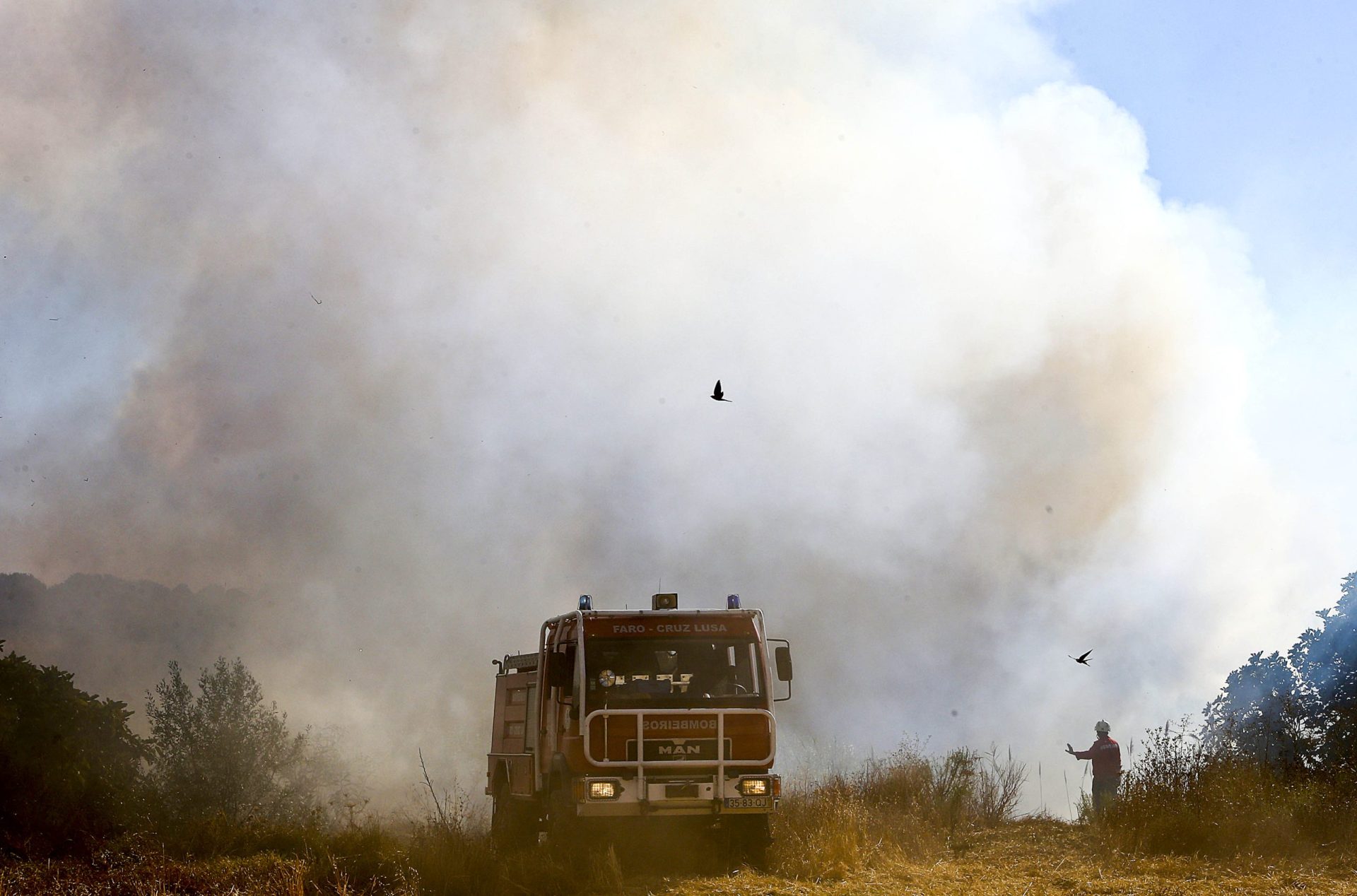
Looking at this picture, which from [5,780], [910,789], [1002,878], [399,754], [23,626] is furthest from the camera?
[23,626]

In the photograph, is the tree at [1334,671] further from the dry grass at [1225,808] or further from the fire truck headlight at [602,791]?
the fire truck headlight at [602,791]

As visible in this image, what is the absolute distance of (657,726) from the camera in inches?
542

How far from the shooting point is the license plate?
13688 millimetres

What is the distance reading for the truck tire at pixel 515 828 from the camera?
15.7 meters

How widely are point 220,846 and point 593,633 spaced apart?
5384 mm

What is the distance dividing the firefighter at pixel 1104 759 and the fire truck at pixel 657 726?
6676mm

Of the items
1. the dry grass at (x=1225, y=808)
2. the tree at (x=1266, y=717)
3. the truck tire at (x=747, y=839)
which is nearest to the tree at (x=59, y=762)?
the truck tire at (x=747, y=839)

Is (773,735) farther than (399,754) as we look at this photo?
Answer: No

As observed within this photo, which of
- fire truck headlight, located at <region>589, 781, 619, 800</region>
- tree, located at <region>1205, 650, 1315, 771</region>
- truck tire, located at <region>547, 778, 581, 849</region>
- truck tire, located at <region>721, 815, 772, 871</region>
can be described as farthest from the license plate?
tree, located at <region>1205, 650, 1315, 771</region>

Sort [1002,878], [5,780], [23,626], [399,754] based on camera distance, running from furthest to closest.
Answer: [23,626]
[399,754]
[5,780]
[1002,878]

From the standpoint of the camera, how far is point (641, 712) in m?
13.7

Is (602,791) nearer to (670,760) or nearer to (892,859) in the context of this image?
(670,760)

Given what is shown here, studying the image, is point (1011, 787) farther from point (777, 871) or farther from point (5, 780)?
point (5, 780)

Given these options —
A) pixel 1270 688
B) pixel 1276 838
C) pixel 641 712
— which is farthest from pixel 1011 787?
pixel 641 712
